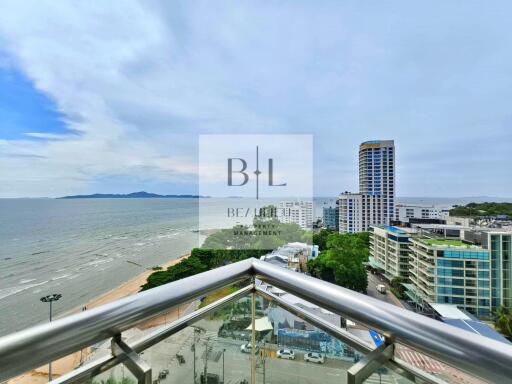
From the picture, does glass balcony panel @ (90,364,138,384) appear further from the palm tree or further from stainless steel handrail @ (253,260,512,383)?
the palm tree

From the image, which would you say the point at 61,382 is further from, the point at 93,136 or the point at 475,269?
the point at 93,136

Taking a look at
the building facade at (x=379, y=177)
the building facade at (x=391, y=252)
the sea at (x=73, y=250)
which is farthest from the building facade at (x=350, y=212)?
the building facade at (x=391, y=252)

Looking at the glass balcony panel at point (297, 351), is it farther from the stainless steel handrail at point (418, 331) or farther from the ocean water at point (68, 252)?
the ocean water at point (68, 252)

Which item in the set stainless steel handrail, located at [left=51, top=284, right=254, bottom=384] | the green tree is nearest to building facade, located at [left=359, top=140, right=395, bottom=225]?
the green tree

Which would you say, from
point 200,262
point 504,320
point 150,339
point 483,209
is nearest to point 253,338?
Result: point 150,339

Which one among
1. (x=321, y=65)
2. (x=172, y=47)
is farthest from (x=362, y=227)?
(x=172, y=47)

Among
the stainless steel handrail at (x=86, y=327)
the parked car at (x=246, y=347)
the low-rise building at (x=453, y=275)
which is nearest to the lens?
the stainless steel handrail at (x=86, y=327)

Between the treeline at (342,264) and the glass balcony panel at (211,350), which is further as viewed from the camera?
the treeline at (342,264)
